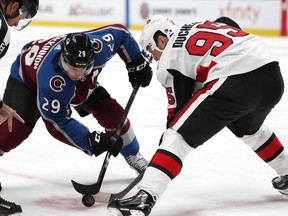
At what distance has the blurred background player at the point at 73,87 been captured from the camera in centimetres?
305

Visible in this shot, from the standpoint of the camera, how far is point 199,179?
3520 millimetres

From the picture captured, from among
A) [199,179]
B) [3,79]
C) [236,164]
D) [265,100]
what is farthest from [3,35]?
[3,79]

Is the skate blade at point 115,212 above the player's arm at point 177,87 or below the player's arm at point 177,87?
below

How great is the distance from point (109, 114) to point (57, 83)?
545mm

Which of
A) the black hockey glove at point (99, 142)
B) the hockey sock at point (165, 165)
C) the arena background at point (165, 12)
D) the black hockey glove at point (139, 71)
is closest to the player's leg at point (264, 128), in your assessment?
the hockey sock at point (165, 165)

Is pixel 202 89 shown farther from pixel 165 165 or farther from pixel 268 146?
pixel 268 146

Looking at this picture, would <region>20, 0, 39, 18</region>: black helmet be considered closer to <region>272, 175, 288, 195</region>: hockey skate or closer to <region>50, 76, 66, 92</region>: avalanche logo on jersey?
<region>50, 76, 66, 92</region>: avalanche logo on jersey

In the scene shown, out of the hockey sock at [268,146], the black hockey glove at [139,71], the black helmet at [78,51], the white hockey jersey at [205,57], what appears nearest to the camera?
the white hockey jersey at [205,57]

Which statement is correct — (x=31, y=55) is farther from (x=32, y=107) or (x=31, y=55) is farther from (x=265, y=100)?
(x=265, y=100)

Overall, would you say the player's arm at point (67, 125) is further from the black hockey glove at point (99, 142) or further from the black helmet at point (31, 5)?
the black helmet at point (31, 5)

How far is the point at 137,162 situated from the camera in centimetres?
362

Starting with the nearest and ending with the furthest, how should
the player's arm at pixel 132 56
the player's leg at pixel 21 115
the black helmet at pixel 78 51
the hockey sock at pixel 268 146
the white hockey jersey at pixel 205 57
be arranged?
the white hockey jersey at pixel 205 57
the black helmet at pixel 78 51
the hockey sock at pixel 268 146
the player's leg at pixel 21 115
the player's arm at pixel 132 56

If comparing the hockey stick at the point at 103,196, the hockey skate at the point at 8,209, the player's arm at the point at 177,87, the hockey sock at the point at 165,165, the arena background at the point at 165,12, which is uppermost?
the player's arm at the point at 177,87

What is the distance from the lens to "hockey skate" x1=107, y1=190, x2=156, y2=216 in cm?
265
